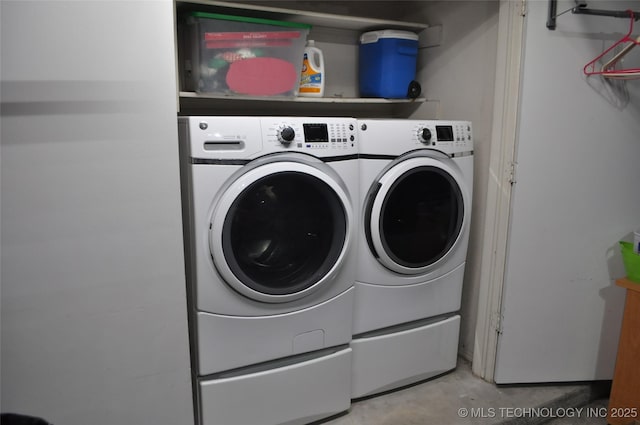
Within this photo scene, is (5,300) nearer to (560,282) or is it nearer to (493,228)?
(493,228)

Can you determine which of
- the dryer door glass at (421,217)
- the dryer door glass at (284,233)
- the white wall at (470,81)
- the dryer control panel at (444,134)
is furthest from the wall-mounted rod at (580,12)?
the dryer door glass at (284,233)

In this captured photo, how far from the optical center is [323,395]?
6.28ft

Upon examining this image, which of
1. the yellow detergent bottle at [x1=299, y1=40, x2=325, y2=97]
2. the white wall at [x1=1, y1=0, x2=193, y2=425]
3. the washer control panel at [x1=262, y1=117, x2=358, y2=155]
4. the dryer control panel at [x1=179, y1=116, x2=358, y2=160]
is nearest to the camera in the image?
the white wall at [x1=1, y1=0, x2=193, y2=425]

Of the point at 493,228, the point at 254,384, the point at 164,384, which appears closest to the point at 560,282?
the point at 493,228

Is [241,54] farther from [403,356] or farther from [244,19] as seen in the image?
[403,356]

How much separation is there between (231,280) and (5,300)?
641 mm

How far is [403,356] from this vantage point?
2.12 metres

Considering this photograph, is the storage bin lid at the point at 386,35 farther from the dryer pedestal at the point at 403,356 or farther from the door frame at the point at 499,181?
the dryer pedestal at the point at 403,356

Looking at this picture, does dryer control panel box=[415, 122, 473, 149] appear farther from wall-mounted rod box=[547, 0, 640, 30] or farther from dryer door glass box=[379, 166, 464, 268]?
wall-mounted rod box=[547, 0, 640, 30]

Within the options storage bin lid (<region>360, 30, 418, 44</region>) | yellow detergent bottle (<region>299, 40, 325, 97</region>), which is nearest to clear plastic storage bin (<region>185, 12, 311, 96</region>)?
yellow detergent bottle (<region>299, 40, 325, 97</region>)

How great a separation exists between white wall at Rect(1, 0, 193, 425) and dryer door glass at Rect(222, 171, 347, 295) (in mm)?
219

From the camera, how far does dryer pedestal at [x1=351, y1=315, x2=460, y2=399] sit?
6.68 feet

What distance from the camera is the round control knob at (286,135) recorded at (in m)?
1.65

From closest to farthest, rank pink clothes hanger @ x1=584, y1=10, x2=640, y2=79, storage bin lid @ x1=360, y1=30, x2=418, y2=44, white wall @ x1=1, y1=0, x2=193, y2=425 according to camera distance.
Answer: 1. white wall @ x1=1, y1=0, x2=193, y2=425
2. pink clothes hanger @ x1=584, y1=10, x2=640, y2=79
3. storage bin lid @ x1=360, y1=30, x2=418, y2=44
